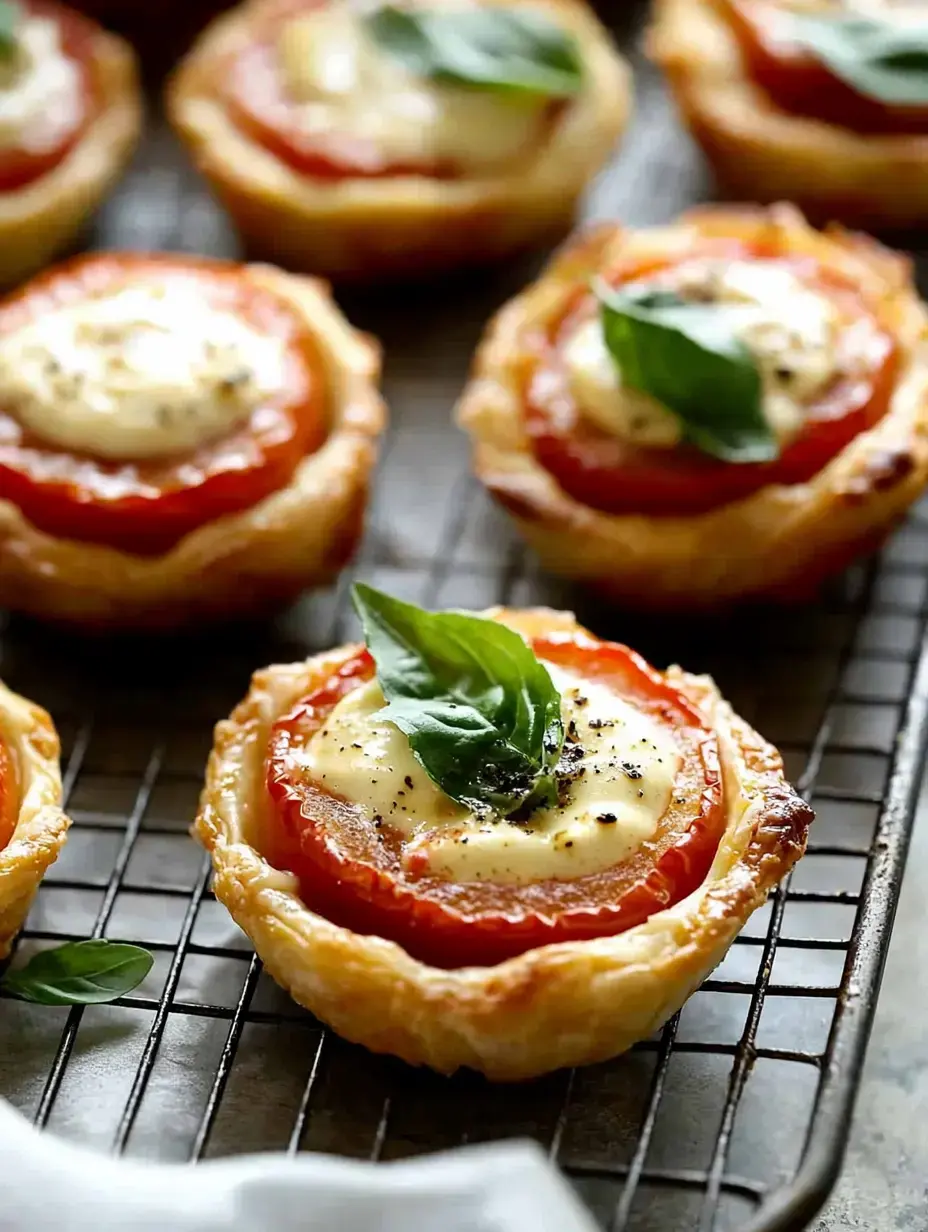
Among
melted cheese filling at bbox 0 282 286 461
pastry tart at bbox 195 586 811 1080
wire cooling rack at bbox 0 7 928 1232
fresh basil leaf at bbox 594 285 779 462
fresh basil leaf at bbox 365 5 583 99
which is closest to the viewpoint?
pastry tart at bbox 195 586 811 1080

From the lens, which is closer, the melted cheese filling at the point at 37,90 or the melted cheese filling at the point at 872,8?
the melted cheese filling at the point at 37,90

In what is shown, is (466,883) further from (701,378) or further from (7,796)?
(701,378)

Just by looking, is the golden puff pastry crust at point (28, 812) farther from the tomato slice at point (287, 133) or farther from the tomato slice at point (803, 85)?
the tomato slice at point (803, 85)

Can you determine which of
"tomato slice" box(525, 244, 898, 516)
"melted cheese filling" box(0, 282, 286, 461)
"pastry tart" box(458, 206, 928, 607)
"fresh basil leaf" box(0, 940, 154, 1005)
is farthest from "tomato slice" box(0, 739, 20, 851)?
"tomato slice" box(525, 244, 898, 516)

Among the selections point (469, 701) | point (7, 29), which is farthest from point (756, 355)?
point (7, 29)

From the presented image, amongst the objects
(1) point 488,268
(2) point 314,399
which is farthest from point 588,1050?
(1) point 488,268

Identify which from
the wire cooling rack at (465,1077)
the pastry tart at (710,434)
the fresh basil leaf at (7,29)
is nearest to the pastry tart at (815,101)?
the pastry tart at (710,434)

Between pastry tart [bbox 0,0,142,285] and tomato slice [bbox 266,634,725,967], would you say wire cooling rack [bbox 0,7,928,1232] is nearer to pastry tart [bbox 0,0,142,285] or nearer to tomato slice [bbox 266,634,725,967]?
tomato slice [bbox 266,634,725,967]

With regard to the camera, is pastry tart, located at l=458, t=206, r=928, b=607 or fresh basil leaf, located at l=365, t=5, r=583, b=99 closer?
pastry tart, located at l=458, t=206, r=928, b=607
